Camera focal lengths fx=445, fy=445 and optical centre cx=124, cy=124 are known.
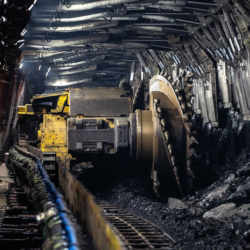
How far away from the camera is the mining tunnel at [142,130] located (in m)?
5.21

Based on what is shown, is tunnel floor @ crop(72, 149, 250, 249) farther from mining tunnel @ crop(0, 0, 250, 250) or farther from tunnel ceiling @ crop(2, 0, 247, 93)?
tunnel ceiling @ crop(2, 0, 247, 93)

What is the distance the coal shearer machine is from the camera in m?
8.15

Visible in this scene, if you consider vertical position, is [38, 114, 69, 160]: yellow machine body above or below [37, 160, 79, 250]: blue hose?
above

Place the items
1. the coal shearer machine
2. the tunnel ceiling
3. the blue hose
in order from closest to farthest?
1. the blue hose
2. the coal shearer machine
3. the tunnel ceiling

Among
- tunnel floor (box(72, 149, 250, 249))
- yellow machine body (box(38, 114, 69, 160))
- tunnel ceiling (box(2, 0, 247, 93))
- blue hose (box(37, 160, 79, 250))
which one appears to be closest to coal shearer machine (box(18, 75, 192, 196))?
yellow machine body (box(38, 114, 69, 160))

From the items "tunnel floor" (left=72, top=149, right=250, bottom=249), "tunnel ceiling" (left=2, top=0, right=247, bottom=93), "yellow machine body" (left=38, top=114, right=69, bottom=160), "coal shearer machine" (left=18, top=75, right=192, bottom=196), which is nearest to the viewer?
"tunnel floor" (left=72, top=149, right=250, bottom=249)

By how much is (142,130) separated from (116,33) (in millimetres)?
4932

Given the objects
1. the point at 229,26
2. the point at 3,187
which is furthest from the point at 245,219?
the point at 229,26

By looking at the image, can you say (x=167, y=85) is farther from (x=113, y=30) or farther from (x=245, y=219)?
(x=113, y=30)

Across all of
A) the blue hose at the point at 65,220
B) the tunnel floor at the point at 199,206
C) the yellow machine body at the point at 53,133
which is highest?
the yellow machine body at the point at 53,133

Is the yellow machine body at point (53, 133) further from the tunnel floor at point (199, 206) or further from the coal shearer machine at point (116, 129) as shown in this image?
the tunnel floor at point (199, 206)

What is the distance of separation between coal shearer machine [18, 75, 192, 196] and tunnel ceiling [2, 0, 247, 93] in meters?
1.36

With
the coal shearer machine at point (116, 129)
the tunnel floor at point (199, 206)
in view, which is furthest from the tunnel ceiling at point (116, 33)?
the tunnel floor at point (199, 206)

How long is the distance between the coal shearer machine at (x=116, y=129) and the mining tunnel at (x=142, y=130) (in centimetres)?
3
